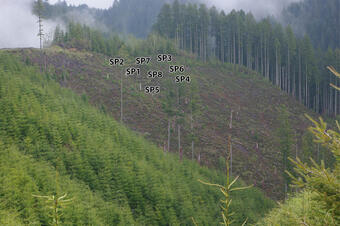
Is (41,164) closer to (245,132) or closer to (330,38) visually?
(245,132)

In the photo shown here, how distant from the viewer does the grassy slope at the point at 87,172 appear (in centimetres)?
1244

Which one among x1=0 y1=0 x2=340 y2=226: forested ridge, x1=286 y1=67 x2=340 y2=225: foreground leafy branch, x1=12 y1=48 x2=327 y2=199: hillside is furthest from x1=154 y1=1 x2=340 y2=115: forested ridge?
x1=286 y1=67 x2=340 y2=225: foreground leafy branch

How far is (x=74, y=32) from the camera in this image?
59312 mm

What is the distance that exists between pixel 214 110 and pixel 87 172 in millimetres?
30141

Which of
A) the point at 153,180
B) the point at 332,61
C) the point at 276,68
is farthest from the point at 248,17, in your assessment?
the point at 153,180

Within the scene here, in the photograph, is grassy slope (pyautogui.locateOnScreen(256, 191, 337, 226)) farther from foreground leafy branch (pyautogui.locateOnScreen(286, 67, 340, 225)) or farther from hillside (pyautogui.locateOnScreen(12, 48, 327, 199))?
hillside (pyautogui.locateOnScreen(12, 48, 327, 199))

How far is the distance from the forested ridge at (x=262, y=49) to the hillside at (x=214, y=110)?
10932mm

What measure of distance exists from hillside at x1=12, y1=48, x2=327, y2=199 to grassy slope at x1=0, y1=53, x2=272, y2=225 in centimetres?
743

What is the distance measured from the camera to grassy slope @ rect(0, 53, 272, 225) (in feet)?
40.8

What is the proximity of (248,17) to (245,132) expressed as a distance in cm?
4563

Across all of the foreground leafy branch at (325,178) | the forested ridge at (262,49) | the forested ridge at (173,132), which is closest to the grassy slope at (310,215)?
the forested ridge at (173,132)

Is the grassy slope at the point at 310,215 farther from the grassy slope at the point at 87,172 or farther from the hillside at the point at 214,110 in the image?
the hillside at the point at 214,110

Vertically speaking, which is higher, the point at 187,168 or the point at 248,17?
the point at 248,17

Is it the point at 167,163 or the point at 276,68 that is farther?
the point at 276,68
